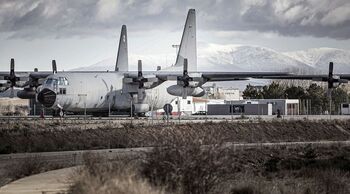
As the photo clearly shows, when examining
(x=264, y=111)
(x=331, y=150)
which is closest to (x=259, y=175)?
(x=331, y=150)

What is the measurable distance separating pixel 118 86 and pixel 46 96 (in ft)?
28.7

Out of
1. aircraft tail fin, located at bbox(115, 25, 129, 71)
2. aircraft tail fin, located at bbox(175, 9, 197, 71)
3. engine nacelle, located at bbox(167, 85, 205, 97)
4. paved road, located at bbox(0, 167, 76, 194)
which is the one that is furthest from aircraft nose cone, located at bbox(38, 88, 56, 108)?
paved road, located at bbox(0, 167, 76, 194)

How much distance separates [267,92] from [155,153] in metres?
124

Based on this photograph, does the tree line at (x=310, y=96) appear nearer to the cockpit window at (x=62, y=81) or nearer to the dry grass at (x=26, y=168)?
the cockpit window at (x=62, y=81)

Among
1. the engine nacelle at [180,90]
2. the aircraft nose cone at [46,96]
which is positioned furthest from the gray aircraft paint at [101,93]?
the engine nacelle at [180,90]

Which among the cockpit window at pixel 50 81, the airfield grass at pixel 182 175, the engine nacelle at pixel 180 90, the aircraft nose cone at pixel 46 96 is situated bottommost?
the airfield grass at pixel 182 175

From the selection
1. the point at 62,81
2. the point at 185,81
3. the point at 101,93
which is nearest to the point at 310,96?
the point at 185,81

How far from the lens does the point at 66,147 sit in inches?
1662

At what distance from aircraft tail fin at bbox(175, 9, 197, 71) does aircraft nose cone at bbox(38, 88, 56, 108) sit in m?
24.6

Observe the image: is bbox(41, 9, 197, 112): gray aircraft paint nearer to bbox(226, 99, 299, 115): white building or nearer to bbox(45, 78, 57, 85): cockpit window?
bbox(45, 78, 57, 85): cockpit window

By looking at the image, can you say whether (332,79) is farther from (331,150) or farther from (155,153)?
(155,153)

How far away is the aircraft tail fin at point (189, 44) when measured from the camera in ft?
275

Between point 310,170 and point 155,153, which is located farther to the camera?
point 310,170

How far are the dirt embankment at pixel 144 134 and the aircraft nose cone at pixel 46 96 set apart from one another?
12.0m
